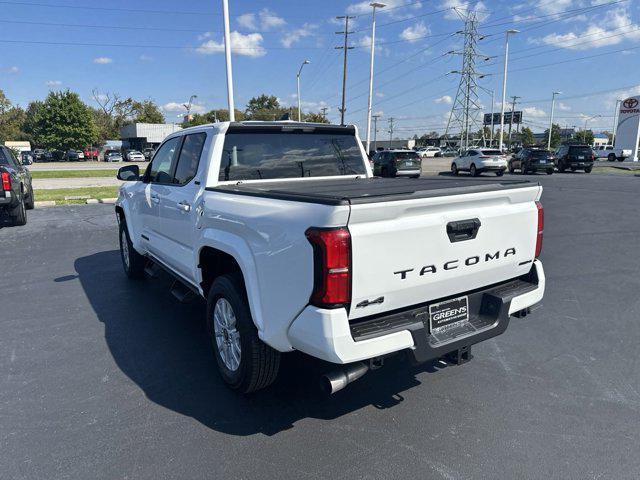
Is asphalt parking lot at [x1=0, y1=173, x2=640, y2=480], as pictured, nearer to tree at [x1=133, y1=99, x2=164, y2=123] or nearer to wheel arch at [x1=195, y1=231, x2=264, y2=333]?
wheel arch at [x1=195, y1=231, x2=264, y2=333]

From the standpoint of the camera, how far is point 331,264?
2.37 m

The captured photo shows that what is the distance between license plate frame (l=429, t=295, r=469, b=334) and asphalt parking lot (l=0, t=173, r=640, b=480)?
2.16 ft

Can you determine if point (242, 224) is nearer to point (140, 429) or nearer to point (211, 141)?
point (211, 141)

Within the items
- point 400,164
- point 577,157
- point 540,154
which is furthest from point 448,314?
point 577,157

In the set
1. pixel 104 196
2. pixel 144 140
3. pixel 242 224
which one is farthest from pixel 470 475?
pixel 144 140

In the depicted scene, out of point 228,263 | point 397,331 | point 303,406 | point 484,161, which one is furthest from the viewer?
point 484,161

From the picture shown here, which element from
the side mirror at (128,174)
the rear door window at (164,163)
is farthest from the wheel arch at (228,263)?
the side mirror at (128,174)

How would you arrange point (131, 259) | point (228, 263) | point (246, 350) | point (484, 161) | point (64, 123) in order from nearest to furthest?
point (246, 350) < point (228, 263) < point (131, 259) < point (484, 161) < point (64, 123)

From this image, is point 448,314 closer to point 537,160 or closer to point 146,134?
point 537,160

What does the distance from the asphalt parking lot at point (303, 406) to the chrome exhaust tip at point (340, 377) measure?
1.43 ft

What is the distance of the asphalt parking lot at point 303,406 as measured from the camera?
2.63m

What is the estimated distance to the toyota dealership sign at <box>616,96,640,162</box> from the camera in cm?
5353

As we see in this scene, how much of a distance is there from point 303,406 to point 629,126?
64566 mm

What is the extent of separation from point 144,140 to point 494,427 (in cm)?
8109
